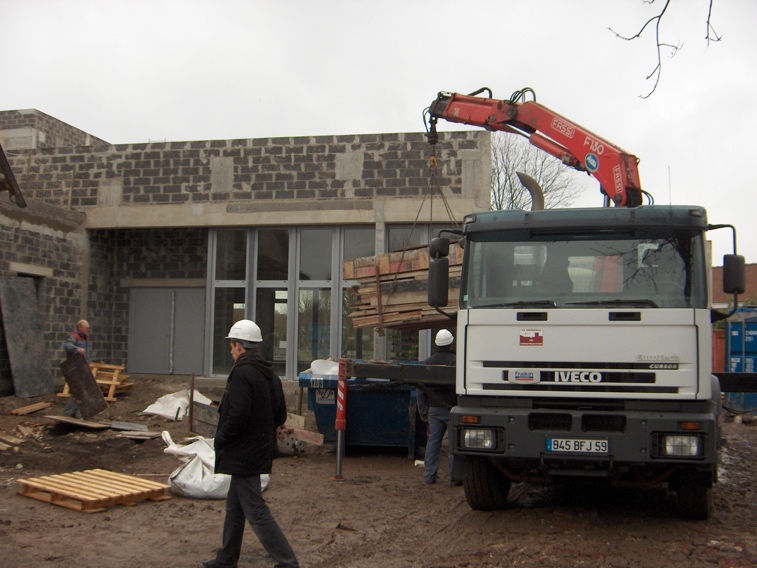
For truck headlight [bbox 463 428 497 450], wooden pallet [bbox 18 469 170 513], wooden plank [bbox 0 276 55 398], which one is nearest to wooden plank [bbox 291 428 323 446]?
wooden pallet [bbox 18 469 170 513]

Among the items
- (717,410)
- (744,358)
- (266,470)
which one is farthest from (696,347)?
(744,358)

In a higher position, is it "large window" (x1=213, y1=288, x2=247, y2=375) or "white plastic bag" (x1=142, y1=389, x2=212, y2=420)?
"large window" (x1=213, y1=288, x2=247, y2=375)

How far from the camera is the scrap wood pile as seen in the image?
10.1 metres

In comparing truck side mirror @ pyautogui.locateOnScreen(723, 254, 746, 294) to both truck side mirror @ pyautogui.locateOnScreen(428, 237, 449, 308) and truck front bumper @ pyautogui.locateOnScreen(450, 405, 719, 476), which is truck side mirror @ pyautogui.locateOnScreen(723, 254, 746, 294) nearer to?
truck front bumper @ pyautogui.locateOnScreen(450, 405, 719, 476)

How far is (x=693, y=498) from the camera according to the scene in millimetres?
6660

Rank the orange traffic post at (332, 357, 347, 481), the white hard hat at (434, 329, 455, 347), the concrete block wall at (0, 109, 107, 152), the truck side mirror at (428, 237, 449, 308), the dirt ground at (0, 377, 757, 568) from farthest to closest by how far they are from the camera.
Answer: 1. the concrete block wall at (0, 109, 107, 152)
2. the orange traffic post at (332, 357, 347, 481)
3. the white hard hat at (434, 329, 455, 347)
4. the truck side mirror at (428, 237, 449, 308)
5. the dirt ground at (0, 377, 757, 568)

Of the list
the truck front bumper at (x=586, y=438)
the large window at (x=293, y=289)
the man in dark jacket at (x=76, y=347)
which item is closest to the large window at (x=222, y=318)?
the large window at (x=293, y=289)

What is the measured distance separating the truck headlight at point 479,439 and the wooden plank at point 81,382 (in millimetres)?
8720

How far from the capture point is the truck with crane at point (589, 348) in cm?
614

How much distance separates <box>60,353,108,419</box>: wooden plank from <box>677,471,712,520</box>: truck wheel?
984cm

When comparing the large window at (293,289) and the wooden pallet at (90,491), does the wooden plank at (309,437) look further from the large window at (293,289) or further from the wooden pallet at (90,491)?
the large window at (293,289)

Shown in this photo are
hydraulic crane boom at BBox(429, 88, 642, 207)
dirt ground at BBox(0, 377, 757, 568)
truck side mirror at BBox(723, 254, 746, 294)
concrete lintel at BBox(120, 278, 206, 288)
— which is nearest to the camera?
dirt ground at BBox(0, 377, 757, 568)

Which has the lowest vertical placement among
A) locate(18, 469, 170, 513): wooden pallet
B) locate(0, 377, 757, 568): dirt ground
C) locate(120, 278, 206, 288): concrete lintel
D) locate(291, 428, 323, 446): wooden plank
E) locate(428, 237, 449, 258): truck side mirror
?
locate(0, 377, 757, 568): dirt ground

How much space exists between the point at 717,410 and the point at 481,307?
2.17 metres
